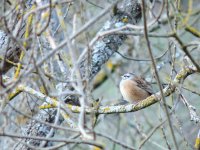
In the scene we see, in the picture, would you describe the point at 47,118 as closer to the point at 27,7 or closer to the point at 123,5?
the point at 27,7

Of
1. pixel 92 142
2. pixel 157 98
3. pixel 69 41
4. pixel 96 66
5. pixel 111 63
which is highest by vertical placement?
pixel 111 63

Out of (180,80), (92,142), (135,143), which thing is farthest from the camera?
(135,143)

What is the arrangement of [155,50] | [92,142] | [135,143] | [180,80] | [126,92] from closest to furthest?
[92,142] → [180,80] → [126,92] → [135,143] → [155,50]

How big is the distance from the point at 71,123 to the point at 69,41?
138 cm

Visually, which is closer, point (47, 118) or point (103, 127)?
point (47, 118)

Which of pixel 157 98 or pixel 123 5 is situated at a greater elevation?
pixel 123 5

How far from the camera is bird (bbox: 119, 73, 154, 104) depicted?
22.2ft

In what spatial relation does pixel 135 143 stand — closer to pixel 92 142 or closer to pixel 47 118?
pixel 47 118

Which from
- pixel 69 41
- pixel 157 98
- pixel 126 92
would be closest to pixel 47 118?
pixel 157 98

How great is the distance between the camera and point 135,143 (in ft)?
29.0

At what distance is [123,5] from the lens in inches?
237

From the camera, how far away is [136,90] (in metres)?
6.85

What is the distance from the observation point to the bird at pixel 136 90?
22.2 feet

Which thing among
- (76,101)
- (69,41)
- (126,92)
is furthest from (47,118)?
(69,41)
